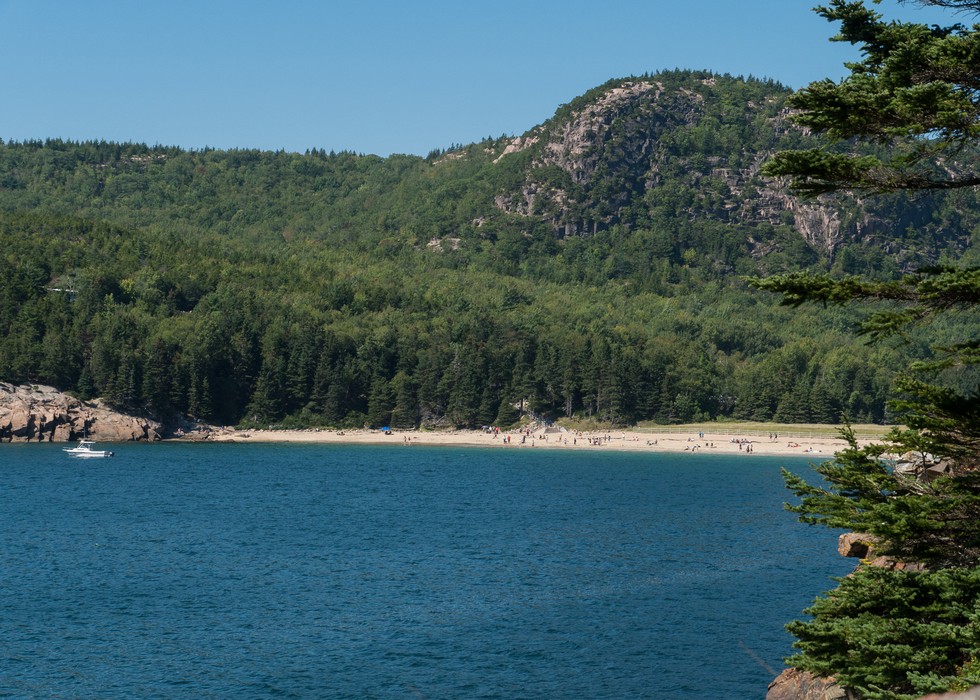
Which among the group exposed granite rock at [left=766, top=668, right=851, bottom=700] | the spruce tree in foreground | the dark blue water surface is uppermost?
the spruce tree in foreground

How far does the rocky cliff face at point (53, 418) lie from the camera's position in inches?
7318

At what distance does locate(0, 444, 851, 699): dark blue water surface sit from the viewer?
4850 centimetres

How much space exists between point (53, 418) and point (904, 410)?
181 m

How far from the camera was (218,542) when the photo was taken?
8575cm

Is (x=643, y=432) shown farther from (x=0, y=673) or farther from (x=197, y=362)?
(x=0, y=673)

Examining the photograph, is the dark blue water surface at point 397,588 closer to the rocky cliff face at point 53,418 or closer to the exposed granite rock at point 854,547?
the exposed granite rock at point 854,547

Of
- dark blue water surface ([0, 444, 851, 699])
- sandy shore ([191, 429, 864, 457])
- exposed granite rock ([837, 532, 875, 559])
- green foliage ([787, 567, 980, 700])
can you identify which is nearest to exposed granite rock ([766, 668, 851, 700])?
exposed granite rock ([837, 532, 875, 559])

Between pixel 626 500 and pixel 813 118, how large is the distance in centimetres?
9596

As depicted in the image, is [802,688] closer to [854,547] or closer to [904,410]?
[854,547]

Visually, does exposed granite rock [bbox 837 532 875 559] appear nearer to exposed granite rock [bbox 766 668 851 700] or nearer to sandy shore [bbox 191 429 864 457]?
exposed granite rock [bbox 766 668 851 700]

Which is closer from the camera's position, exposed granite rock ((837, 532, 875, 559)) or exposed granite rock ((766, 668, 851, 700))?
exposed granite rock ((766, 668, 851, 700))

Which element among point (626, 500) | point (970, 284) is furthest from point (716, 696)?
point (626, 500)

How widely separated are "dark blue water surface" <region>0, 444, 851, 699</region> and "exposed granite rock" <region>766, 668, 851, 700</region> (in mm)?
8010

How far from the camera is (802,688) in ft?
119
